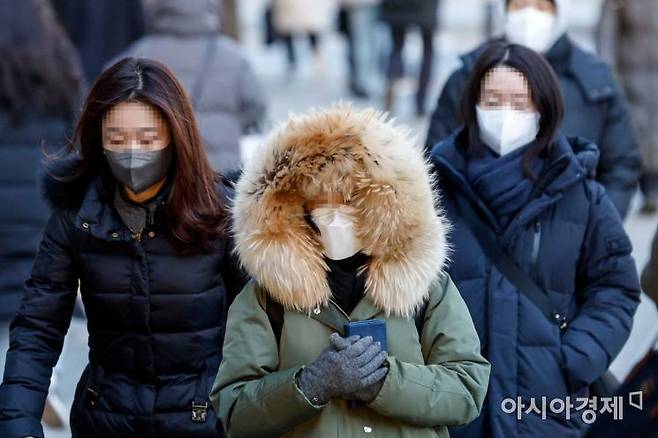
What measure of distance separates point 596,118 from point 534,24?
61 cm

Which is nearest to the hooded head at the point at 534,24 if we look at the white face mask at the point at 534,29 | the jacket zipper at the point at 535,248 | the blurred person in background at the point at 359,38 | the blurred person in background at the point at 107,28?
the white face mask at the point at 534,29

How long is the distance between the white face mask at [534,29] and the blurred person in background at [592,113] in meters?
0.09

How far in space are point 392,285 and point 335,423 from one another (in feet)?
1.22

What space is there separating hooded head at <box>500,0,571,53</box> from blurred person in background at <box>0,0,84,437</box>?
6.69ft

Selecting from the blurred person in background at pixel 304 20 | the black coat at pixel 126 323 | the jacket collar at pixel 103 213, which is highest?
the jacket collar at pixel 103 213

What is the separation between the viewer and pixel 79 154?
4.10 metres

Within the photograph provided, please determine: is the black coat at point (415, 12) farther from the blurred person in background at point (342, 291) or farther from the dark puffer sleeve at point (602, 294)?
the blurred person in background at point (342, 291)

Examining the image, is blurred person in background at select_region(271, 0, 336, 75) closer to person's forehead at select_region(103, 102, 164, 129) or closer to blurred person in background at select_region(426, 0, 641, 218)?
blurred person in background at select_region(426, 0, 641, 218)

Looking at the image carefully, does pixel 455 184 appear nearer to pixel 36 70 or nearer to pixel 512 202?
pixel 512 202

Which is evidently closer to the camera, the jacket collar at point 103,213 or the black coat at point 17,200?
the jacket collar at point 103,213

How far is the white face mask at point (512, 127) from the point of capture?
14.7 ft

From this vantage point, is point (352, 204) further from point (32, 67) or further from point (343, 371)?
point (32, 67)

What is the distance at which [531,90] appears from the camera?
4527mm

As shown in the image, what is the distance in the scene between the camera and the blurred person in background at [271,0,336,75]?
1556cm
